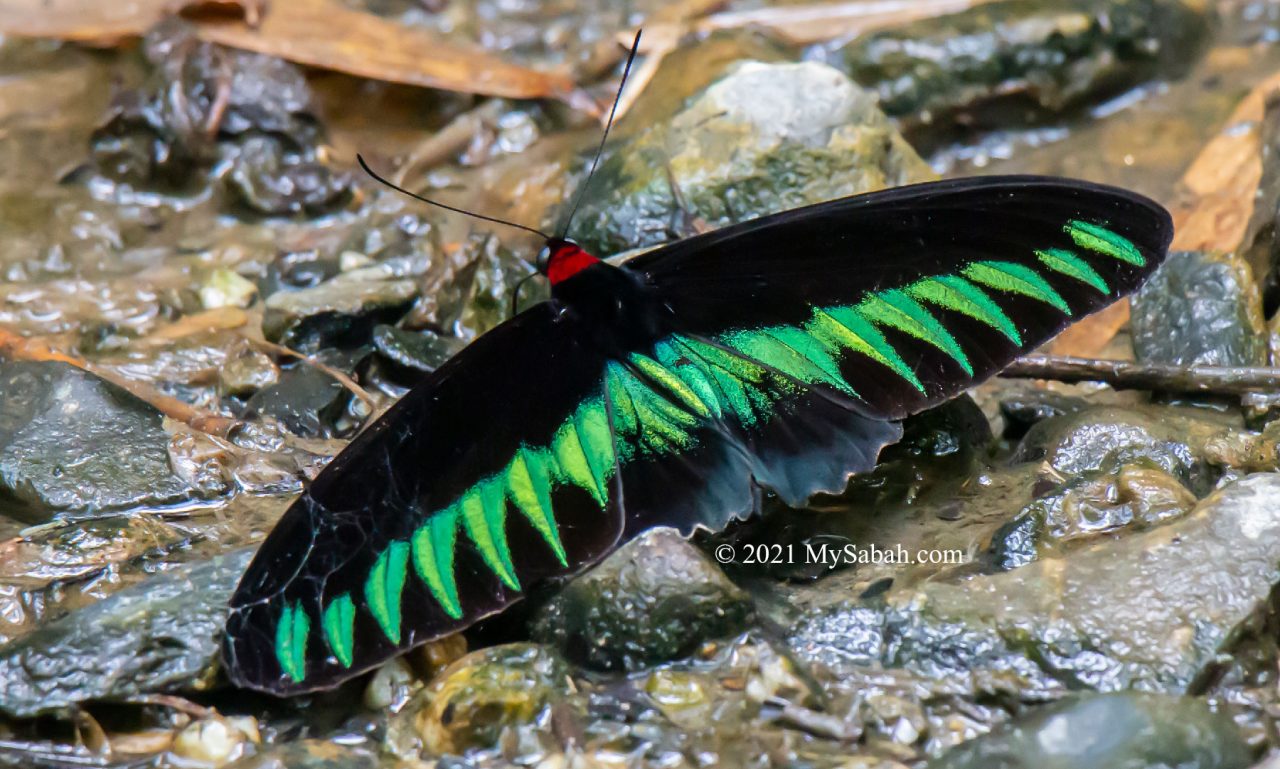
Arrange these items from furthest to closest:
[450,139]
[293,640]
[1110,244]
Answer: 1. [450,139]
2. [1110,244]
3. [293,640]

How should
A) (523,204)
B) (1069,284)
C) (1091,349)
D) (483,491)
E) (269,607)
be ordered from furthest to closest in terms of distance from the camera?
1. (523,204)
2. (1091,349)
3. (1069,284)
4. (483,491)
5. (269,607)

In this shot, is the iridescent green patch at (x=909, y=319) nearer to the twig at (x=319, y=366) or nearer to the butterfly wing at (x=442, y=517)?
the butterfly wing at (x=442, y=517)

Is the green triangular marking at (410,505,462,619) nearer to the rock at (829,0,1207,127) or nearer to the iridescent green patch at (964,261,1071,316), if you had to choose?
the iridescent green patch at (964,261,1071,316)

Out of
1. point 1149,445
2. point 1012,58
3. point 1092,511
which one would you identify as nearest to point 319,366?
point 1092,511

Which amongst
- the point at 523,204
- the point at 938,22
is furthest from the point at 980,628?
the point at 938,22

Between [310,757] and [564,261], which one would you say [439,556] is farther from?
[564,261]

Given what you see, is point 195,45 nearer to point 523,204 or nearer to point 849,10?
point 523,204
